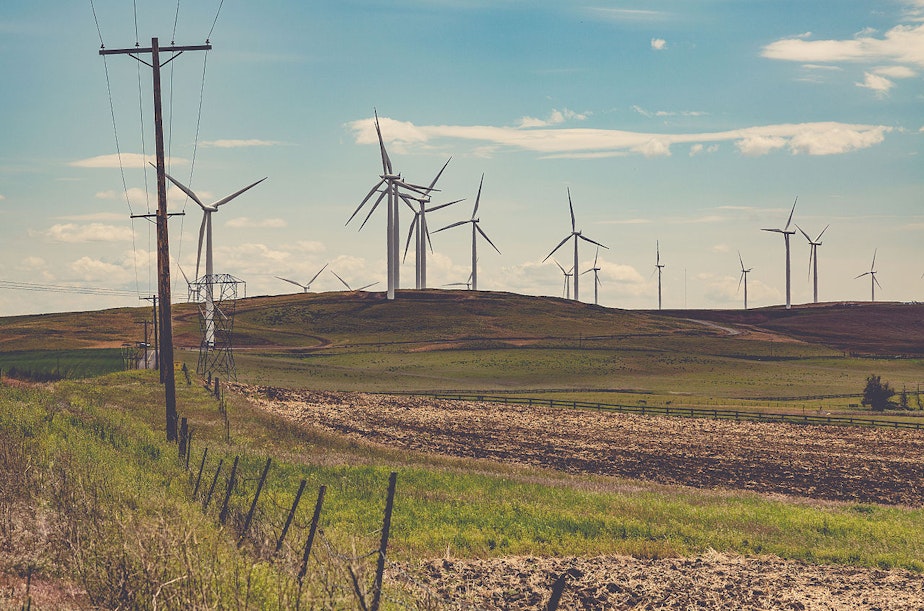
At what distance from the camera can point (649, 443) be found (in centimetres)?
5225

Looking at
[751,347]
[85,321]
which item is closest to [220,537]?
[751,347]

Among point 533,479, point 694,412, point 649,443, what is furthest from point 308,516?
point 694,412

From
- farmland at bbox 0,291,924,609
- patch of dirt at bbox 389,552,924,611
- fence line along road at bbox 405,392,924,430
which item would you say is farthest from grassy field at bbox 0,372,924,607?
fence line along road at bbox 405,392,924,430

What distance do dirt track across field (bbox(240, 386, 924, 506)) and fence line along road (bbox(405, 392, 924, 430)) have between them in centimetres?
291

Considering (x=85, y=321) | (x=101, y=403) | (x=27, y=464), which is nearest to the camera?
(x=27, y=464)

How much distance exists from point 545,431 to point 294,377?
45.3 metres

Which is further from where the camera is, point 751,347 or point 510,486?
point 751,347

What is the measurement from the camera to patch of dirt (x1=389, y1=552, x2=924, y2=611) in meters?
18.5

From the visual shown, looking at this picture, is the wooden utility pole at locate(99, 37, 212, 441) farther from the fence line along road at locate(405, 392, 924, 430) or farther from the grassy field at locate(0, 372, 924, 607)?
the fence line along road at locate(405, 392, 924, 430)

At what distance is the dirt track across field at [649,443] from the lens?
40.2 meters

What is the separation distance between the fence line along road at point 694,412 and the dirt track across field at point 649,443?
114 inches

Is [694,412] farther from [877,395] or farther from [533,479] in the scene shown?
[533,479]

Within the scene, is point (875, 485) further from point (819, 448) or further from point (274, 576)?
point (274, 576)

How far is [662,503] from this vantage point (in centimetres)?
3038
